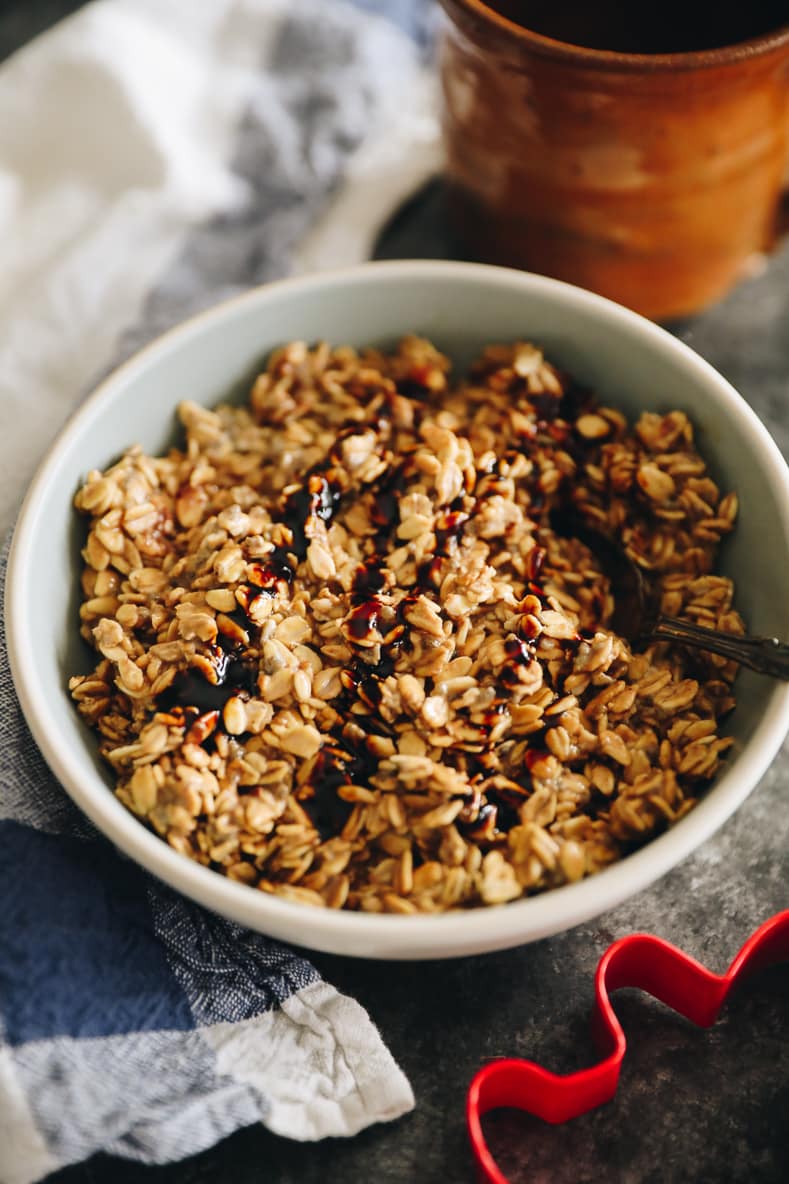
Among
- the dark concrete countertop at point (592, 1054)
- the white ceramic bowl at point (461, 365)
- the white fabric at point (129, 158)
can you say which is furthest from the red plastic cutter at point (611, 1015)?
the white fabric at point (129, 158)

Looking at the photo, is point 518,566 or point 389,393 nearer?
point 518,566

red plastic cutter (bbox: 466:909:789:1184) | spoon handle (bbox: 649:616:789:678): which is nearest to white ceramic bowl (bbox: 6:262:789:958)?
spoon handle (bbox: 649:616:789:678)

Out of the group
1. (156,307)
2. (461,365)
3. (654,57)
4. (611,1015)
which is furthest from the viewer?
(156,307)

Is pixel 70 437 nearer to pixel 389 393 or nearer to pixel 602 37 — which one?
pixel 389 393

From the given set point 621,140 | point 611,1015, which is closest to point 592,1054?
point 611,1015

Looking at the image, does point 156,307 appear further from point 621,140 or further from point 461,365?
point 621,140

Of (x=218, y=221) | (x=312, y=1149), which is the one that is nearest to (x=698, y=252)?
(x=218, y=221)

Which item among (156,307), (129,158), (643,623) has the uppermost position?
(129,158)
